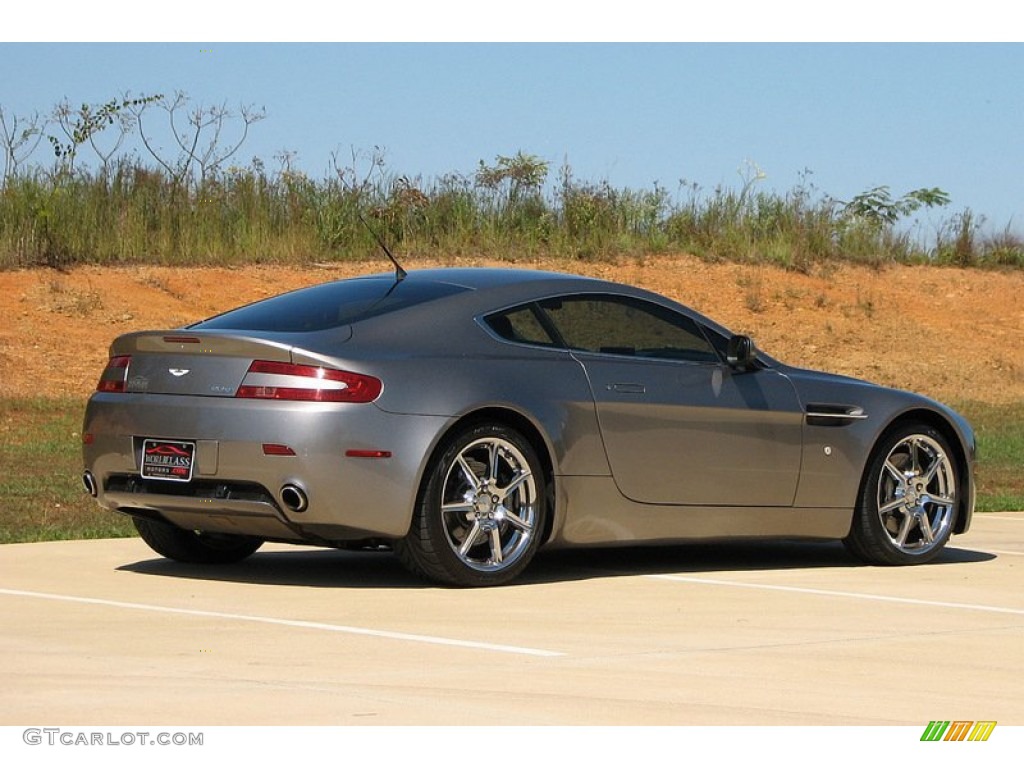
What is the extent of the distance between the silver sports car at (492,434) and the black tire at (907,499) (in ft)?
0.04

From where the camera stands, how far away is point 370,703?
6.05 m

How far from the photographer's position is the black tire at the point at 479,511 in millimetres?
8828

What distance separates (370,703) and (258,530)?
2.95 metres

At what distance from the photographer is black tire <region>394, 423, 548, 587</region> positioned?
8828 millimetres

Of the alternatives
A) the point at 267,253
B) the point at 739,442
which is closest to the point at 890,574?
the point at 739,442

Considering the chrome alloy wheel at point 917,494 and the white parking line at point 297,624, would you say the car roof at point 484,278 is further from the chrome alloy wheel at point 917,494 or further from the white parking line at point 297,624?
the white parking line at point 297,624

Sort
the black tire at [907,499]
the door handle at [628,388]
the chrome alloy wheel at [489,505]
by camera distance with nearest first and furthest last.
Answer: the chrome alloy wheel at [489,505] < the door handle at [628,388] < the black tire at [907,499]

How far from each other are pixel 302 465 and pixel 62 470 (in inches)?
336

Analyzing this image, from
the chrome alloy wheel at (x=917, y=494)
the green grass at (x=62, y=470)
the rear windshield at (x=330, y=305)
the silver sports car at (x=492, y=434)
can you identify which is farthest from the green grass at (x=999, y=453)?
the rear windshield at (x=330, y=305)

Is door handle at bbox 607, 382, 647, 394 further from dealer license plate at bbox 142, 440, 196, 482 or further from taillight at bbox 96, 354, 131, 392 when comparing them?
taillight at bbox 96, 354, 131, 392

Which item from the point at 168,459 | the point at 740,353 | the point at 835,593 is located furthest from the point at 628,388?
the point at 168,459

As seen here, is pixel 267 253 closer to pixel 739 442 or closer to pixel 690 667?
pixel 739 442

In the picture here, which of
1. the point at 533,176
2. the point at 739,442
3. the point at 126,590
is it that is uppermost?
the point at 533,176

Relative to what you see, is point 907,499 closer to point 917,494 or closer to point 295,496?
point 917,494
